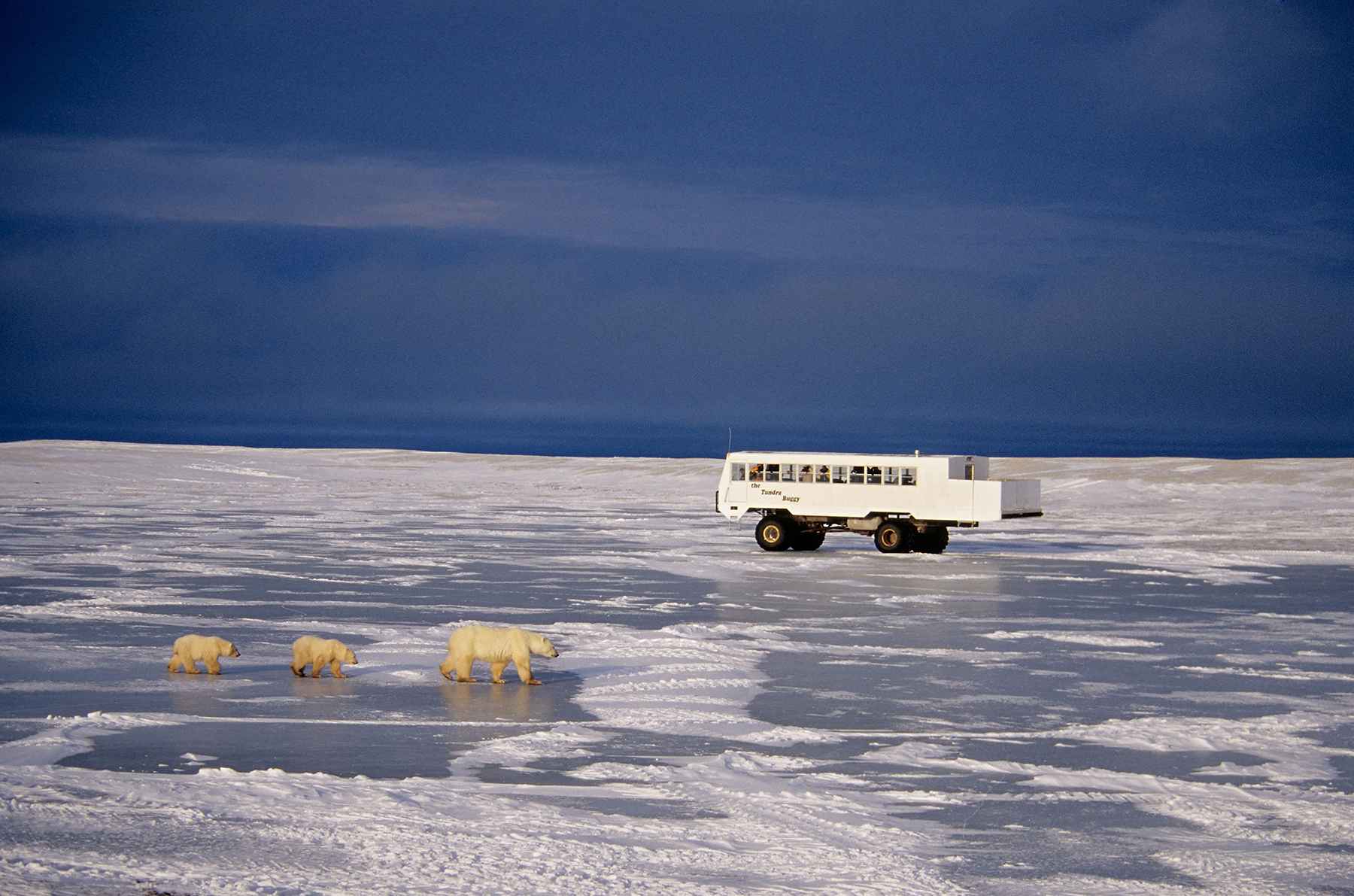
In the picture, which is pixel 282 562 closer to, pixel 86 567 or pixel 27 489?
pixel 86 567

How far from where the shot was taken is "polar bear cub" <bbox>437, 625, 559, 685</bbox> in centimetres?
1559

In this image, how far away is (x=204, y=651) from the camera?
1606 cm

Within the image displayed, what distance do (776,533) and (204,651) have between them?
20.8 metres

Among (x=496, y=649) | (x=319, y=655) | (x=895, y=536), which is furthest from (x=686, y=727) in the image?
(x=895, y=536)

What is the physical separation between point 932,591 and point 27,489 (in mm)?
47459

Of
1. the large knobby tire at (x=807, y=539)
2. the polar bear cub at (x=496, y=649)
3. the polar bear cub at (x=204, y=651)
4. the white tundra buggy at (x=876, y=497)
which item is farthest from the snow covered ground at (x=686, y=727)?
the large knobby tire at (x=807, y=539)

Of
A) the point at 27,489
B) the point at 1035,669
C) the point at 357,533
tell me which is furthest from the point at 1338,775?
the point at 27,489

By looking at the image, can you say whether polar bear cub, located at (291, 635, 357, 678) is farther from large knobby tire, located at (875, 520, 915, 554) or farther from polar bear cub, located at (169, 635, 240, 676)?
large knobby tire, located at (875, 520, 915, 554)

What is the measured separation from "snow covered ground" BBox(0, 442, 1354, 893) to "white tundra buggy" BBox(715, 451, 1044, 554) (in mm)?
2329

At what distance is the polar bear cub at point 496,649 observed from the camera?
51.1 feet

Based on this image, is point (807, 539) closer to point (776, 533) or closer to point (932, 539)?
point (776, 533)

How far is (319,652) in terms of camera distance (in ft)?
52.5

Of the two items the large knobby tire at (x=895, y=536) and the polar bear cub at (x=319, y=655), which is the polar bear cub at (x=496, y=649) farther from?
the large knobby tire at (x=895, y=536)

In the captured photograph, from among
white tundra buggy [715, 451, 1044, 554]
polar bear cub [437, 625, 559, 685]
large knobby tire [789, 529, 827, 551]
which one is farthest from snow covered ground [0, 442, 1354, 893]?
large knobby tire [789, 529, 827, 551]
